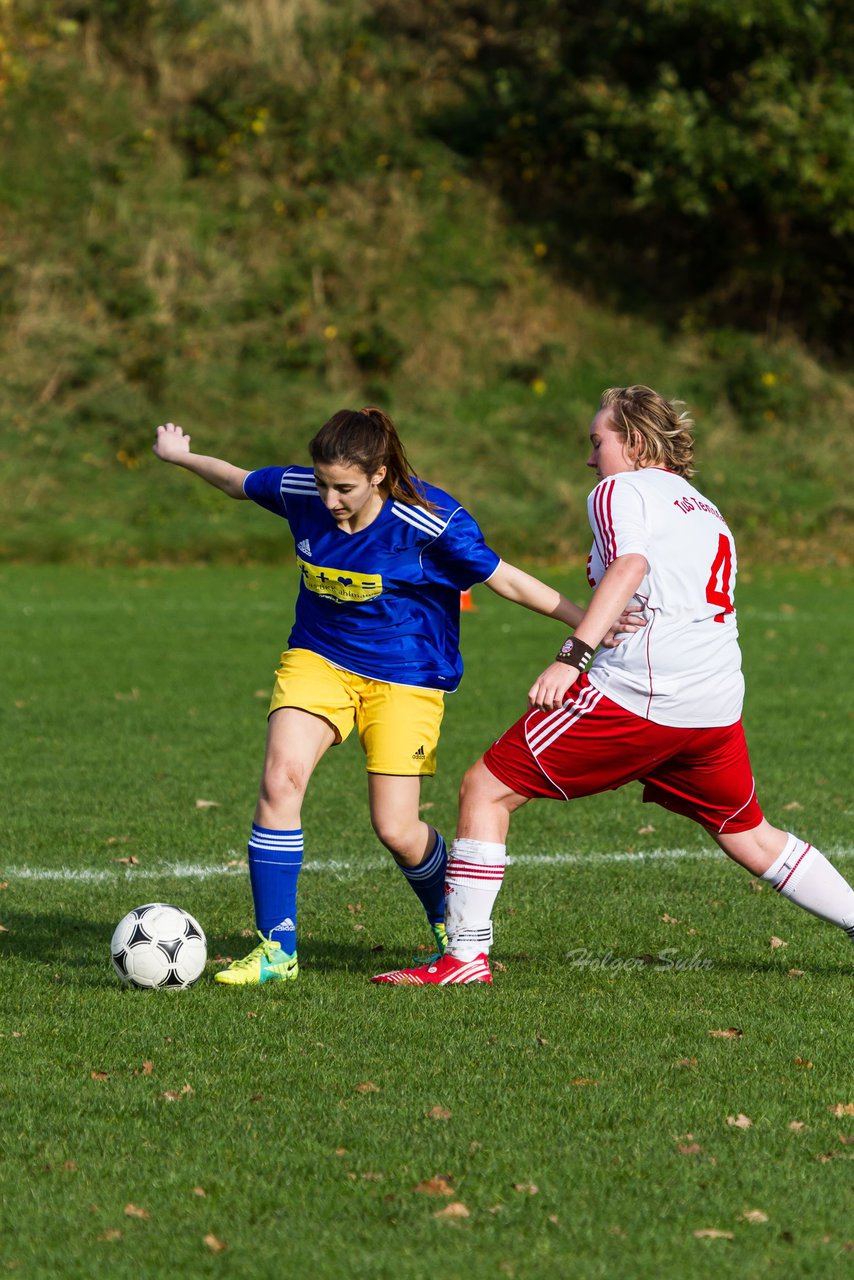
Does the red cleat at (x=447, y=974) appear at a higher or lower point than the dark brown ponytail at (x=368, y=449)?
lower

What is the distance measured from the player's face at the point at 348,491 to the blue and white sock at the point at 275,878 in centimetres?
106

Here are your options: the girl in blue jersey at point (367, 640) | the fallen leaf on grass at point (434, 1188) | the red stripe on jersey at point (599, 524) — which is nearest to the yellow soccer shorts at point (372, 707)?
the girl in blue jersey at point (367, 640)

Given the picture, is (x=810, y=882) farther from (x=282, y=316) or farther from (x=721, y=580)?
(x=282, y=316)

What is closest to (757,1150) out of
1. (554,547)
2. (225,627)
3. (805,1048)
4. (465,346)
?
(805,1048)

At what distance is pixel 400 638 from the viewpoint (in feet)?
17.4

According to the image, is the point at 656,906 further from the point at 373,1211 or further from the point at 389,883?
the point at 373,1211

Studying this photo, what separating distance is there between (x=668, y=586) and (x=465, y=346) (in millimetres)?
23287

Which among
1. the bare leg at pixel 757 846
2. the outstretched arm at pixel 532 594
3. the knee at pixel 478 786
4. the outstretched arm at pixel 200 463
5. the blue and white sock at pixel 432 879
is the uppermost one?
the outstretched arm at pixel 200 463

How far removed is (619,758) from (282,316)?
74.2 feet

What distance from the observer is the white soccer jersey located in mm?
4793

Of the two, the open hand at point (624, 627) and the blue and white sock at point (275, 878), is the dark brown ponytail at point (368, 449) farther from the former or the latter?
the blue and white sock at point (275, 878)

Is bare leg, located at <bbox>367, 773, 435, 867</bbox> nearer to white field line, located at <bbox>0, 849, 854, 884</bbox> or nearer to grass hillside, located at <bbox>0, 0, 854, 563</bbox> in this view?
white field line, located at <bbox>0, 849, 854, 884</bbox>

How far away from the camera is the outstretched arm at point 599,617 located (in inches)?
182

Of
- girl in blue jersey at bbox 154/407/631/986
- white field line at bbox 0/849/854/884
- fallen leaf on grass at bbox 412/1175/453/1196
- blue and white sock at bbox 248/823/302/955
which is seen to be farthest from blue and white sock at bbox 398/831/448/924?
fallen leaf on grass at bbox 412/1175/453/1196
